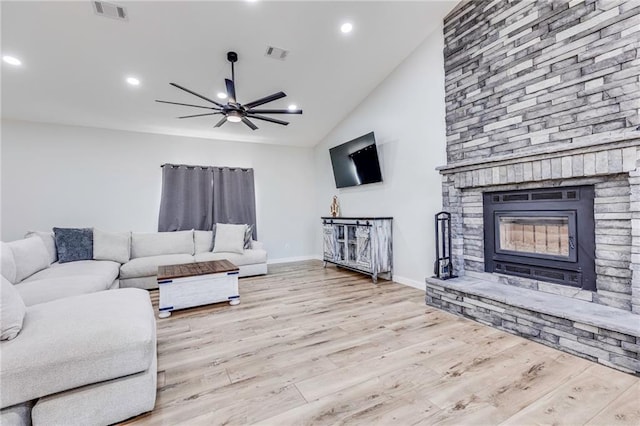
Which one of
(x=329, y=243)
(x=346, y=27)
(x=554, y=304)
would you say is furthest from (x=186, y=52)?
(x=554, y=304)

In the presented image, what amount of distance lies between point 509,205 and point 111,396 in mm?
3501

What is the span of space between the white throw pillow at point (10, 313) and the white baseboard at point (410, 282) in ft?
12.4

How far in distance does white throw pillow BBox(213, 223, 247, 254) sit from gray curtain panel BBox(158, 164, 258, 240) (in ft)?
1.72

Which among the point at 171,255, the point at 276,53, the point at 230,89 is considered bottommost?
the point at 171,255

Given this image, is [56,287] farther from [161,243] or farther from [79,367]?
[161,243]

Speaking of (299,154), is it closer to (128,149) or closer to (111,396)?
(128,149)

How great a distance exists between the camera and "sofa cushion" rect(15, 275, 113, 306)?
2.48 metres

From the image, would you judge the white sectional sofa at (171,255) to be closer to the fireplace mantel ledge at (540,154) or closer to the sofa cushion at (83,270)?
the sofa cushion at (83,270)

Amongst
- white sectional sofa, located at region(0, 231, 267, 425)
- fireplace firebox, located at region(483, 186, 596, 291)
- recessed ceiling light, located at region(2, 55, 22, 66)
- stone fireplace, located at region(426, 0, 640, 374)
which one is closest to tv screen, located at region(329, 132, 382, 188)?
stone fireplace, located at region(426, 0, 640, 374)

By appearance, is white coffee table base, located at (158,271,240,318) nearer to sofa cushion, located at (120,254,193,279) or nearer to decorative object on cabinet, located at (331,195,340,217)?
sofa cushion, located at (120,254,193,279)

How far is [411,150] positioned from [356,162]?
1087 millimetres

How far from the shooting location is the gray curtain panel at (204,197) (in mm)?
5176

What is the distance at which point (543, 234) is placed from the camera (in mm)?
2777

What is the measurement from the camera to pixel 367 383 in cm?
183
